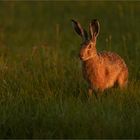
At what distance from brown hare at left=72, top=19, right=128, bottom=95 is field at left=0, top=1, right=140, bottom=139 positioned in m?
0.15

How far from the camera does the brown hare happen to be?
710 cm

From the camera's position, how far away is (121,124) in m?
5.94

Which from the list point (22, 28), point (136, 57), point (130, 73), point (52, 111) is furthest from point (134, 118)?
point (22, 28)

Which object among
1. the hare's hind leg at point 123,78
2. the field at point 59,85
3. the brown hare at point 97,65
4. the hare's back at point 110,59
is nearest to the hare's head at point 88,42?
the brown hare at point 97,65

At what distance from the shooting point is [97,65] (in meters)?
7.35

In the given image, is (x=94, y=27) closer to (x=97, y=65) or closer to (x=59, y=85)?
(x=97, y=65)

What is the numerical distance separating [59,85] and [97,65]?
23.5 inches

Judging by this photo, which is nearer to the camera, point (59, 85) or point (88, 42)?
point (88, 42)

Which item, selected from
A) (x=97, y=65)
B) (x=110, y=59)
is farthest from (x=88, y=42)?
(x=110, y=59)

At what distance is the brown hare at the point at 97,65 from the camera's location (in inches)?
279

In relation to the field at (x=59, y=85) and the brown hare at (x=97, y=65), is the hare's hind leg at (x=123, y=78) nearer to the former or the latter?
the brown hare at (x=97, y=65)

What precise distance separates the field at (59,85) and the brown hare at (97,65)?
0.48 feet

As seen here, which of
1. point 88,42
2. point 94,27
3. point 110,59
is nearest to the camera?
point 88,42

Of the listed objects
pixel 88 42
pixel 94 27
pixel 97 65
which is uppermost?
pixel 94 27
